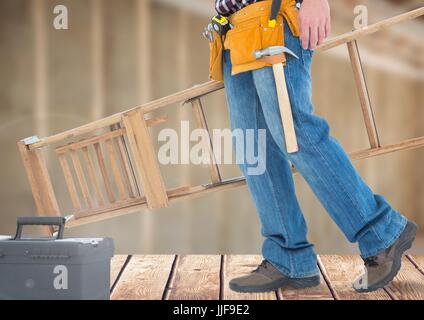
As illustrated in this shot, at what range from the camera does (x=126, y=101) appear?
8.41 feet

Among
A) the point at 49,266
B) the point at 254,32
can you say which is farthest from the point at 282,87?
the point at 49,266

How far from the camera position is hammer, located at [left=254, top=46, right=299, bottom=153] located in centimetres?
151

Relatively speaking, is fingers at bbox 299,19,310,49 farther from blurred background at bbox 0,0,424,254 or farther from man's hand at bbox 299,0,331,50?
blurred background at bbox 0,0,424,254

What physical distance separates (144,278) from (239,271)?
0.98 feet

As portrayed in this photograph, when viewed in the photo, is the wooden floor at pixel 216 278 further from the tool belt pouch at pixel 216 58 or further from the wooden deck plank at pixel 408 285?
the tool belt pouch at pixel 216 58

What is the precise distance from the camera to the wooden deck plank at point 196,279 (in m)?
1.74

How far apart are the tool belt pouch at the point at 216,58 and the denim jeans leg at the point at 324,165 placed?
15cm

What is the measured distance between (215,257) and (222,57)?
2.97ft

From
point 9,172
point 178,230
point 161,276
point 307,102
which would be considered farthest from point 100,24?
point 307,102

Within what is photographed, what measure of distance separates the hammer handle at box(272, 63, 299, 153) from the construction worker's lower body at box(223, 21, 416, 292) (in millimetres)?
20

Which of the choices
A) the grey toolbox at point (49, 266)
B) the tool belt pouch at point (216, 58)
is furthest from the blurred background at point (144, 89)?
the grey toolbox at point (49, 266)

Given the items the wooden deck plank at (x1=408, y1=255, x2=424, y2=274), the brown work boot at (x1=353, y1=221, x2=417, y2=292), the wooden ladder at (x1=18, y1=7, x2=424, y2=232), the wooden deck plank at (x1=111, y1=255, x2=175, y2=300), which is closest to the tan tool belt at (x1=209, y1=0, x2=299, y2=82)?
the wooden ladder at (x1=18, y1=7, x2=424, y2=232)

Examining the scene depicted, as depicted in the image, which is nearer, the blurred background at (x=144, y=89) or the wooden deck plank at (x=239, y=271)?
the wooden deck plank at (x=239, y=271)
